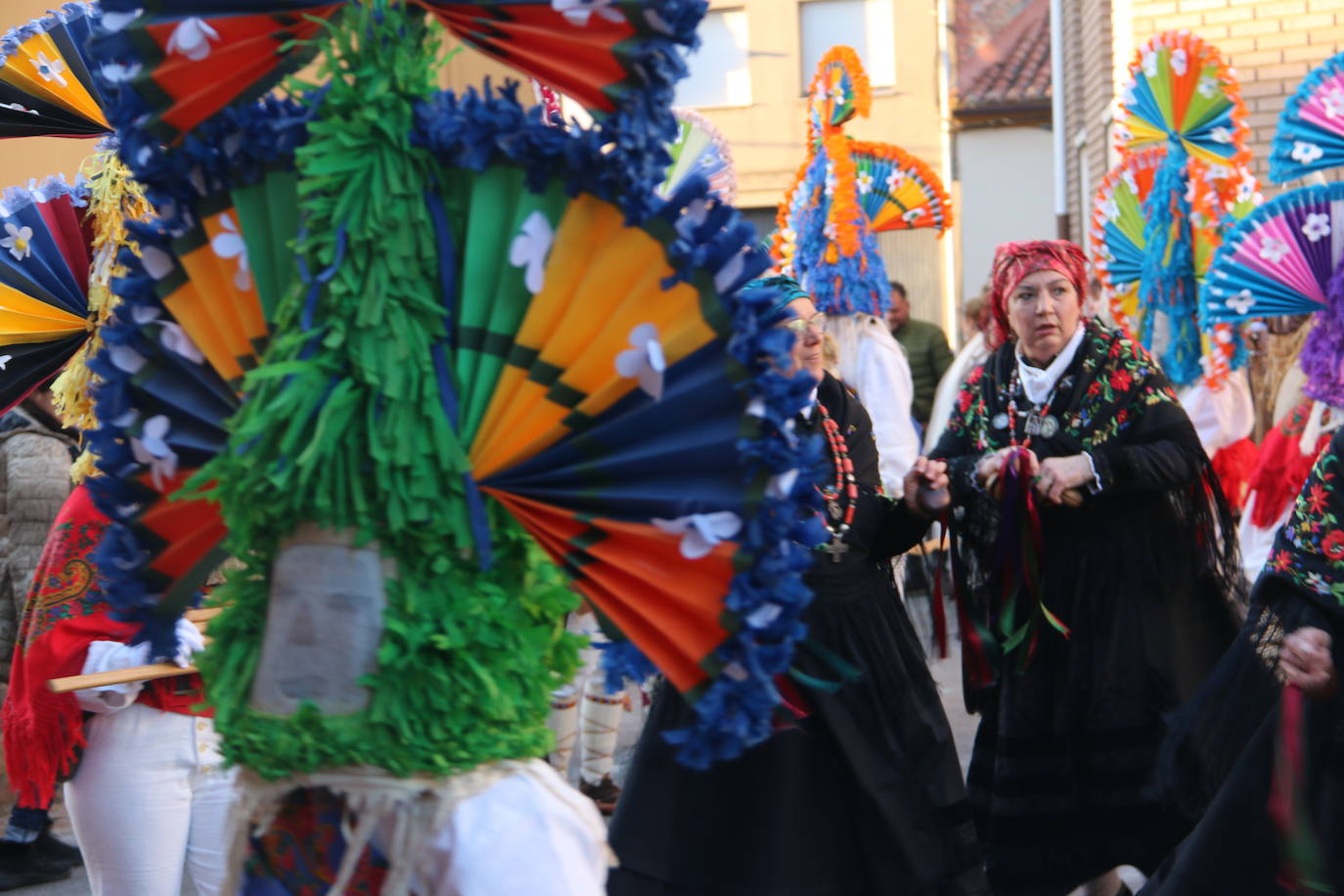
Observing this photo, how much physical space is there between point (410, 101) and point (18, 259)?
69.3 inches

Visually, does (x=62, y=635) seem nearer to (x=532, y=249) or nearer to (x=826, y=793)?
(x=532, y=249)

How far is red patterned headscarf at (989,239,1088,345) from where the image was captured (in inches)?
189

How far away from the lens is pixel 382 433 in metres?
2.28

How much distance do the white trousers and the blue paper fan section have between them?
427 cm

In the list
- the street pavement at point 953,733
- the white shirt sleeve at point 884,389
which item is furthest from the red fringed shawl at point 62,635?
the white shirt sleeve at point 884,389

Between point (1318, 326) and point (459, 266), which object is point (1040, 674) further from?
point (459, 266)

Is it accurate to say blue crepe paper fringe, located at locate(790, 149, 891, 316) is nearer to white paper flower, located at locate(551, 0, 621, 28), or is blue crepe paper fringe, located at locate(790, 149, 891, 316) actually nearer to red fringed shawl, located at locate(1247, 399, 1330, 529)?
red fringed shawl, located at locate(1247, 399, 1330, 529)

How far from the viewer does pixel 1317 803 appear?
334 centimetres

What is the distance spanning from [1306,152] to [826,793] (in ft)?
11.3

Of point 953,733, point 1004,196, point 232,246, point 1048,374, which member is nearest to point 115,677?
point 232,246

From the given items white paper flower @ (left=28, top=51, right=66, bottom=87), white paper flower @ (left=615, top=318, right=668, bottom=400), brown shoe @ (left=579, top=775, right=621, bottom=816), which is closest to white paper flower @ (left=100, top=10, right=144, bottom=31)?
white paper flower @ (left=615, top=318, right=668, bottom=400)

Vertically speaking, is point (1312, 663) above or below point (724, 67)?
below

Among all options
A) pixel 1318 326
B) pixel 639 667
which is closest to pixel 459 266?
pixel 639 667

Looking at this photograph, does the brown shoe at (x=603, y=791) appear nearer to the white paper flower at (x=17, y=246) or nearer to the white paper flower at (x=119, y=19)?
the white paper flower at (x=17, y=246)
